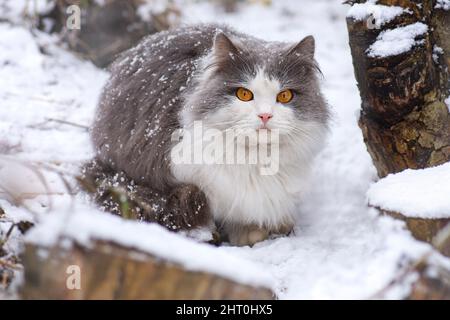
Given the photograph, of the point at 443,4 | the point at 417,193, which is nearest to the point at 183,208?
the point at 417,193

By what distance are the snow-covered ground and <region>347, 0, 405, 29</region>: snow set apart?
66 cm

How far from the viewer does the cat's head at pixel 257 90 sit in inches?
116

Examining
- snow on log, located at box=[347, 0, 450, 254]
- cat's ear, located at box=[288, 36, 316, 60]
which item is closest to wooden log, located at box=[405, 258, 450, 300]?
snow on log, located at box=[347, 0, 450, 254]

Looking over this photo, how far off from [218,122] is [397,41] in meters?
1.01

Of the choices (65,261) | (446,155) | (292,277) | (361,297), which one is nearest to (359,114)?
(446,155)

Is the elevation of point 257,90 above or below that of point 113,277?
above

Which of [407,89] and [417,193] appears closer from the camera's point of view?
[417,193]

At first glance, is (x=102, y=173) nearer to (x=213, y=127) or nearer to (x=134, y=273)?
(x=213, y=127)

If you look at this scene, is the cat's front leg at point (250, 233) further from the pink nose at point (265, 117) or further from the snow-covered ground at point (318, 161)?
the pink nose at point (265, 117)

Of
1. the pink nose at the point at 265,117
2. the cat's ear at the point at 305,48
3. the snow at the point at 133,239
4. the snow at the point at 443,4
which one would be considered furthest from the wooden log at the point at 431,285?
the snow at the point at 443,4

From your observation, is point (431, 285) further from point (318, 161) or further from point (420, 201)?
point (318, 161)

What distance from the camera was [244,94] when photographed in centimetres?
300

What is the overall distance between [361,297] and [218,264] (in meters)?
0.58
